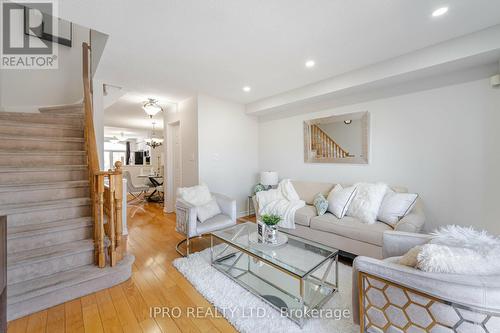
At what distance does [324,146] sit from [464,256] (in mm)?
2767

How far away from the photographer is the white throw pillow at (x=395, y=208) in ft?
7.65

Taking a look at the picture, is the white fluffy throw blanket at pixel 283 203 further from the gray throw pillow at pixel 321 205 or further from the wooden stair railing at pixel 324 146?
the wooden stair railing at pixel 324 146

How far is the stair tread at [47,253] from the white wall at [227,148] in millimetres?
2011

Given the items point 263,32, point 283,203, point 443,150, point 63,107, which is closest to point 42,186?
point 63,107

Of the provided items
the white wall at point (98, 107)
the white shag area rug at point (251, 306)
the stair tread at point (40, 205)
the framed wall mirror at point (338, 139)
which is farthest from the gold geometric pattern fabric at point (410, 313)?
the white wall at point (98, 107)

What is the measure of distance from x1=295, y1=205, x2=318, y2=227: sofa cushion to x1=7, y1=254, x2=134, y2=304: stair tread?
2.11 meters

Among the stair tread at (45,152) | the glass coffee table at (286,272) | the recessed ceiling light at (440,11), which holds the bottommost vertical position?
the glass coffee table at (286,272)

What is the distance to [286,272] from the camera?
1.59 m

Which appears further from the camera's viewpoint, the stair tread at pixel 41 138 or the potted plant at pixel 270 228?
the stair tread at pixel 41 138

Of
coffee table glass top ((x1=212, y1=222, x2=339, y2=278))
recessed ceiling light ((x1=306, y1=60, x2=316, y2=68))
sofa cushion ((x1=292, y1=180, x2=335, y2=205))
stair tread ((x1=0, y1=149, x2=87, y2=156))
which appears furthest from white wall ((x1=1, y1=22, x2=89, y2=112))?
sofa cushion ((x1=292, y1=180, x2=335, y2=205))

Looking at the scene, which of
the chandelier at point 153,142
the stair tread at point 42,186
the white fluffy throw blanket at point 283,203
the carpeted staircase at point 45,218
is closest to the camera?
the carpeted staircase at point 45,218

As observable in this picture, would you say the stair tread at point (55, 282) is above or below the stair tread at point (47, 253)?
below

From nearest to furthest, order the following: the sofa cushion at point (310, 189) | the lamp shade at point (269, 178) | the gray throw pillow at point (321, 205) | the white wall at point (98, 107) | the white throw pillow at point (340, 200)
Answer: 1. the white throw pillow at point (340, 200)
2. the gray throw pillow at point (321, 205)
3. the white wall at point (98, 107)
4. the sofa cushion at point (310, 189)
5. the lamp shade at point (269, 178)

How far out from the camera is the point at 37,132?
9.29ft
